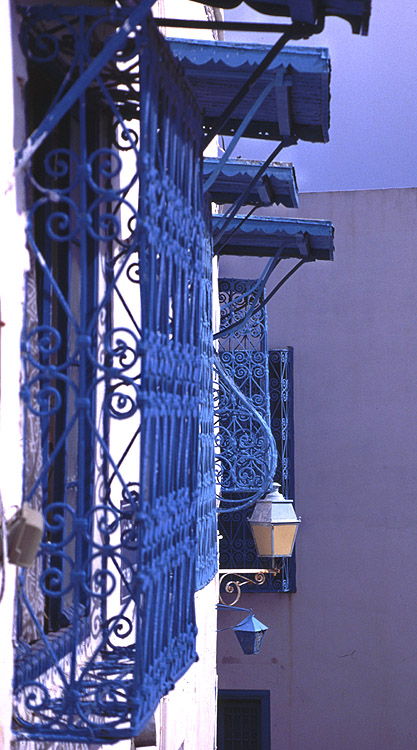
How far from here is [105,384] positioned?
3.06 metres

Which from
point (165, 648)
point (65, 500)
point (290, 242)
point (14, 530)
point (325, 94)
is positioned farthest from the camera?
point (290, 242)

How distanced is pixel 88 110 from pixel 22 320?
1109 mm

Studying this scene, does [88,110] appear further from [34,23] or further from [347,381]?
[347,381]

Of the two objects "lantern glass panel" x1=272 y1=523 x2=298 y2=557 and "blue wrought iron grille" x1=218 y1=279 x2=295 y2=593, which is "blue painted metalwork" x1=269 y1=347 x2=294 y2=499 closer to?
"blue wrought iron grille" x1=218 y1=279 x2=295 y2=593

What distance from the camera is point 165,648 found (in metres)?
3.09

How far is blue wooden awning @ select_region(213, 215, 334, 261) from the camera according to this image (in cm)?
660

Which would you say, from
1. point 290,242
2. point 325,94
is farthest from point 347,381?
point 325,94

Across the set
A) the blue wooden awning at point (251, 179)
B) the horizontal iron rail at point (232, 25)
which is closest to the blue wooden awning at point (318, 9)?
the horizontal iron rail at point (232, 25)

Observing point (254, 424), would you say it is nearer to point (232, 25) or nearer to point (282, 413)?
point (282, 413)

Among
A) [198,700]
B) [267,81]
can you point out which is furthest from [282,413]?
[267,81]

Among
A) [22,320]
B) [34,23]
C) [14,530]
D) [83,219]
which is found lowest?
[14,530]

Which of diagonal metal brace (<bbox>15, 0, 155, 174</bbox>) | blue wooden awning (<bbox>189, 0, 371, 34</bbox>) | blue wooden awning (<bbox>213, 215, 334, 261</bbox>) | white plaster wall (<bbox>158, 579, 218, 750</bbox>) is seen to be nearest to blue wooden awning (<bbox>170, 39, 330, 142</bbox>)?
blue wooden awning (<bbox>189, 0, 371, 34</bbox>)

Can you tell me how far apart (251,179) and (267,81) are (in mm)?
1720

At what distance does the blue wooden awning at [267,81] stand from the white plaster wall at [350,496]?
803 cm
